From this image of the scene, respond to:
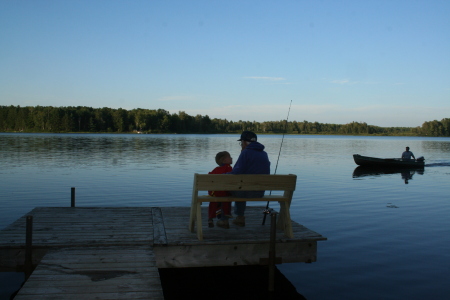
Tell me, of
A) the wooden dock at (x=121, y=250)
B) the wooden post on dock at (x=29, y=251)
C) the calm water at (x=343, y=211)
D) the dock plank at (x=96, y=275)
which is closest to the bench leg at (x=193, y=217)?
the wooden dock at (x=121, y=250)

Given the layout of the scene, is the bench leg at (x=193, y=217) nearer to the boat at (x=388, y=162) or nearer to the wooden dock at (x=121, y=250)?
the wooden dock at (x=121, y=250)

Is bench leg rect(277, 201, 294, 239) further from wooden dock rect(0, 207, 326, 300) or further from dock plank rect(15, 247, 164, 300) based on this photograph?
dock plank rect(15, 247, 164, 300)

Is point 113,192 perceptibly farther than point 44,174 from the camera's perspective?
No

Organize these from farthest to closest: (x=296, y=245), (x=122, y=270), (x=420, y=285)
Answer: (x=420, y=285) < (x=296, y=245) < (x=122, y=270)

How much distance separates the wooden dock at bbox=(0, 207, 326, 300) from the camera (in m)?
5.57

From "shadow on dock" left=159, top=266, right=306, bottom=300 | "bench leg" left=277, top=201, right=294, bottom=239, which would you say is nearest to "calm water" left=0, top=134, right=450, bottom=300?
"shadow on dock" left=159, top=266, right=306, bottom=300

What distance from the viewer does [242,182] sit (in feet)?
25.4

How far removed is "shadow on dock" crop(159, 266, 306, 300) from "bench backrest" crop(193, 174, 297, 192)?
190 cm

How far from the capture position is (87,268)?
6.18m

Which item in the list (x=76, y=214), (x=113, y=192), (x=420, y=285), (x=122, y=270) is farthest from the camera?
(x=113, y=192)

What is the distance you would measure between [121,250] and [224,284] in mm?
2468

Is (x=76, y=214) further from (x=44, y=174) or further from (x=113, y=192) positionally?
(x=44, y=174)

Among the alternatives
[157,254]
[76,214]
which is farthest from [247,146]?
[76,214]

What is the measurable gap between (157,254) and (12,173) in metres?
22.4
